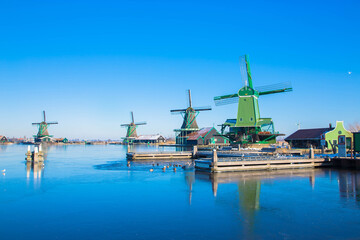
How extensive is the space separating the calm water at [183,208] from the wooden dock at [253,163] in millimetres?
3106

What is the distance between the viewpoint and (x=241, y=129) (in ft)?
178

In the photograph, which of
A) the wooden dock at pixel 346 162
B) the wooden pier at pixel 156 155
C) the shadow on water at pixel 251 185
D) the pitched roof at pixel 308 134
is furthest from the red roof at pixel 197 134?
the shadow on water at pixel 251 185

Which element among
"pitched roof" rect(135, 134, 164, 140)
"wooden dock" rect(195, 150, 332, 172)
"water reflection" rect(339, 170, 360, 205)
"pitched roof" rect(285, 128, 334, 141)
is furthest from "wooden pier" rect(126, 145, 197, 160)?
"pitched roof" rect(135, 134, 164, 140)

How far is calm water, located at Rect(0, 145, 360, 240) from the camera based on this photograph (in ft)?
41.4

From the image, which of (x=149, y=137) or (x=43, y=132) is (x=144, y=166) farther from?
(x=43, y=132)

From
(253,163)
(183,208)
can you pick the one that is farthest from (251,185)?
(253,163)

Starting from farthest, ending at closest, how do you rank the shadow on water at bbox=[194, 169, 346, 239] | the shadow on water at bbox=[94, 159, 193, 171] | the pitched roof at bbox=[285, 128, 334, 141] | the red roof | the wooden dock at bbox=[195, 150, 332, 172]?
1. the red roof
2. the pitched roof at bbox=[285, 128, 334, 141]
3. the shadow on water at bbox=[94, 159, 193, 171]
4. the wooden dock at bbox=[195, 150, 332, 172]
5. the shadow on water at bbox=[194, 169, 346, 239]

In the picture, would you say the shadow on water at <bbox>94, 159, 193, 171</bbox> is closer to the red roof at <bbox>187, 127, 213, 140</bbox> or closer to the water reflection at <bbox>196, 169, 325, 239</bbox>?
the water reflection at <bbox>196, 169, 325, 239</bbox>

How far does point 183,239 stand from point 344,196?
1263 cm

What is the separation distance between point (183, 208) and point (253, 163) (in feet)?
54.2

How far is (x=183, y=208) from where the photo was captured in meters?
16.5

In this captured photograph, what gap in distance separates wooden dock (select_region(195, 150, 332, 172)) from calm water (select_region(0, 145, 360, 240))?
10.2ft

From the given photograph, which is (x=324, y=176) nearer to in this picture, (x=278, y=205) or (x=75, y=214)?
(x=278, y=205)

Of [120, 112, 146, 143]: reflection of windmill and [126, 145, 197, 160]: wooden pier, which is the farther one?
[120, 112, 146, 143]: reflection of windmill
